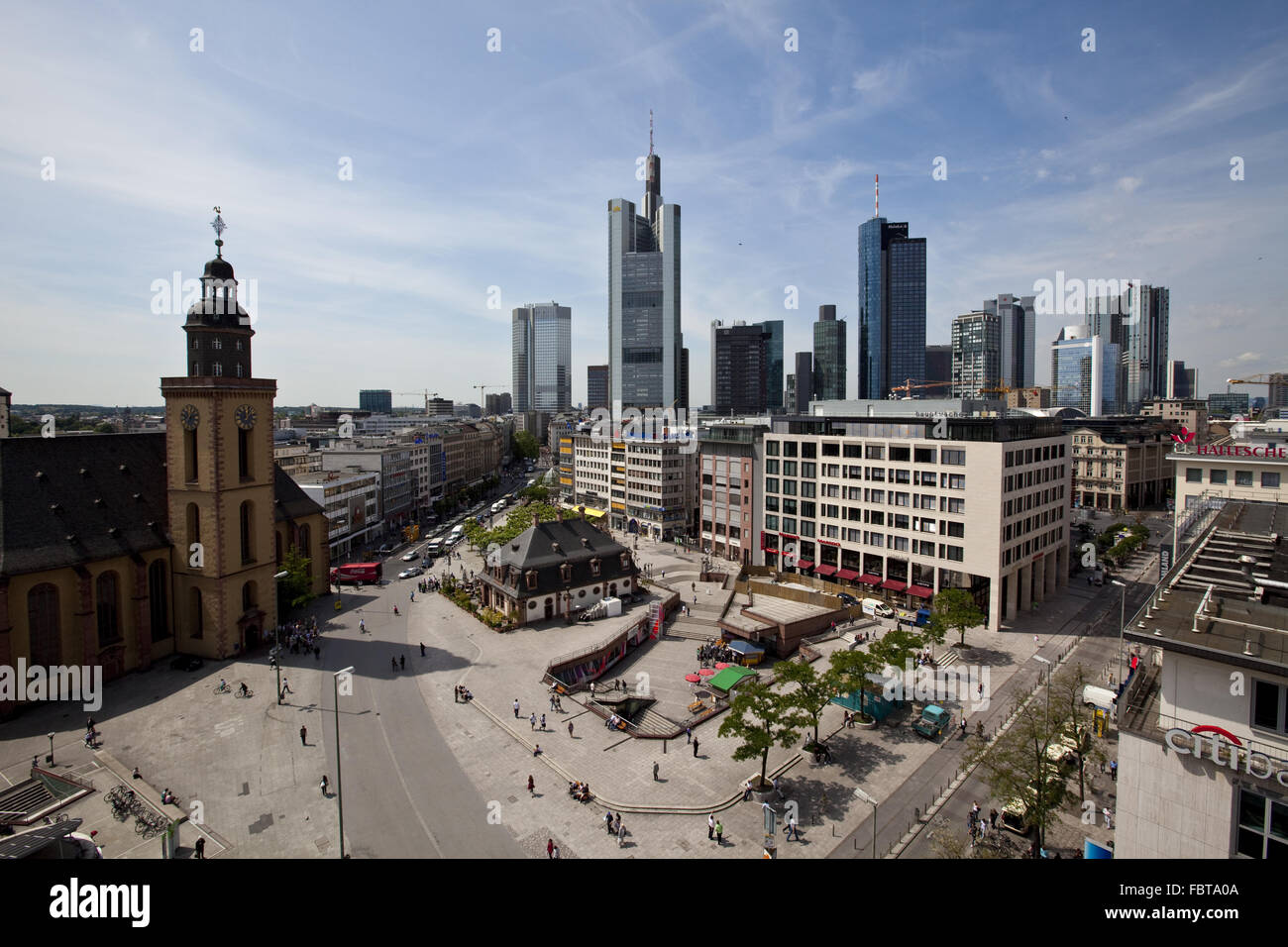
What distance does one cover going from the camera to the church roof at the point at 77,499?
39938mm

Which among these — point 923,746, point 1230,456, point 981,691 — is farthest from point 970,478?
point 923,746

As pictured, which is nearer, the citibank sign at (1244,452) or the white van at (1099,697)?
the white van at (1099,697)

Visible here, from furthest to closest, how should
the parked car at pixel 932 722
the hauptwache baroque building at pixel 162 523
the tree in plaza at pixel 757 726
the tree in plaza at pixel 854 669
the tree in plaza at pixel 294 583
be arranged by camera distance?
1. the tree in plaza at pixel 294 583
2. the hauptwache baroque building at pixel 162 523
3. the tree in plaza at pixel 854 669
4. the parked car at pixel 932 722
5. the tree in plaza at pixel 757 726

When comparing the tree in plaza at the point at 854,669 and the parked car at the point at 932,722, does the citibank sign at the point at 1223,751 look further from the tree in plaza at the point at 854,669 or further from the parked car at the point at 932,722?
the parked car at the point at 932,722

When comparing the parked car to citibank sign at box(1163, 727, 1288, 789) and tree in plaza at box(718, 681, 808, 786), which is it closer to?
tree in plaza at box(718, 681, 808, 786)

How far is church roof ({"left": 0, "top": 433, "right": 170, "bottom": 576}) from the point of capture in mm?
39938

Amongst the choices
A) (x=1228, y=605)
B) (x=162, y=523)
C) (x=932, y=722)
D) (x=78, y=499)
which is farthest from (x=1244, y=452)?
(x=78, y=499)

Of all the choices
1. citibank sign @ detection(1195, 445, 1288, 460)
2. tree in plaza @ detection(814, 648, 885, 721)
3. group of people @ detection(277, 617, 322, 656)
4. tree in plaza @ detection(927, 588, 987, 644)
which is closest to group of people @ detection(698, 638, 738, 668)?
tree in plaza @ detection(814, 648, 885, 721)

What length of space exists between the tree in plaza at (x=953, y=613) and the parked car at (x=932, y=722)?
805 cm

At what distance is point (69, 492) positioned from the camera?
43.5 metres

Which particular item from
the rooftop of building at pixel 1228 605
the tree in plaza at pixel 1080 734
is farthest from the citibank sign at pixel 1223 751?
the tree in plaza at pixel 1080 734
